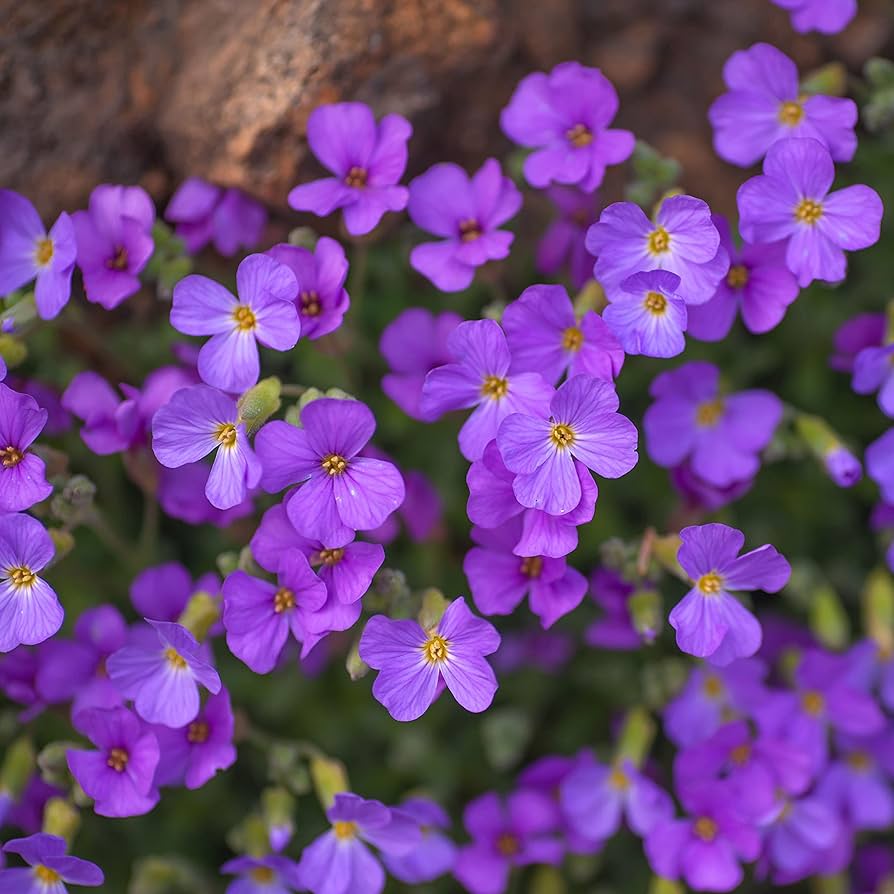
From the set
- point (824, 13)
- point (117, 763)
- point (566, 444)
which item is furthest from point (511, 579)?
point (824, 13)

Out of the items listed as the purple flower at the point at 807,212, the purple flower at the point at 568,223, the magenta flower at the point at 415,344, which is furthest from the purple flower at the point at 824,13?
the magenta flower at the point at 415,344

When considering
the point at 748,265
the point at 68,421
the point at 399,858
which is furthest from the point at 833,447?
the point at 68,421

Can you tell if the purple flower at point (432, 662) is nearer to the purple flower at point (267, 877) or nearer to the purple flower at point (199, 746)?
the purple flower at point (199, 746)

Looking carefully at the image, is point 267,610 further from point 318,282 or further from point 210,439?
point 318,282

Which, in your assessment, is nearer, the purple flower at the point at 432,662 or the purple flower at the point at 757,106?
the purple flower at the point at 432,662

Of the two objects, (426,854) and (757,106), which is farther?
(426,854)
